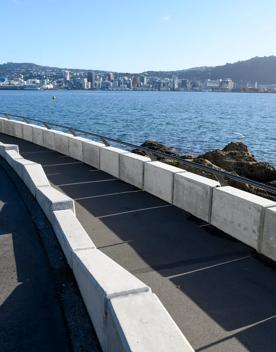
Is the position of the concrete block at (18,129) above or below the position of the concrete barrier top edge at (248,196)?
below

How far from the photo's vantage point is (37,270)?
621 centimetres

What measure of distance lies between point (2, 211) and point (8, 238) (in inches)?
64.5

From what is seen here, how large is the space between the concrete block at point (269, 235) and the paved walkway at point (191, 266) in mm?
217

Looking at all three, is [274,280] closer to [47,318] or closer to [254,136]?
[47,318]

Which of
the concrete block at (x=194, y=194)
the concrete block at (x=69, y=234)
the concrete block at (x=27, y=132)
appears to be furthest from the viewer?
the concrete block at (x=27, y=132)

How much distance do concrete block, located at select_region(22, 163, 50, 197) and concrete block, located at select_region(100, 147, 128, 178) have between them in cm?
222

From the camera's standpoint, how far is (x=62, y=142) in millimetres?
16172

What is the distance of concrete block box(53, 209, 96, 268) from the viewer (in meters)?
5.93

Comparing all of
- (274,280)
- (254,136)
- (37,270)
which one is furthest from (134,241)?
(254,136)

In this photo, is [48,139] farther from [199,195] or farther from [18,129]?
[199,195]

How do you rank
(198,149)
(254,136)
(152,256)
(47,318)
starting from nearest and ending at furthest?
(47,318), (152,256), (198,149), (254,136)

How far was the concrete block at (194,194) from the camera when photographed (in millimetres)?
8094

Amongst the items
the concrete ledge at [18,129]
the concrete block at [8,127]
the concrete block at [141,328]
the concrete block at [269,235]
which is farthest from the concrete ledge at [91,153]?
Result: the concrete block at [141,328]

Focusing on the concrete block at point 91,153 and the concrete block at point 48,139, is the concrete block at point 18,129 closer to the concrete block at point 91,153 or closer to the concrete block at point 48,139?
the concrete block at point 48,139
